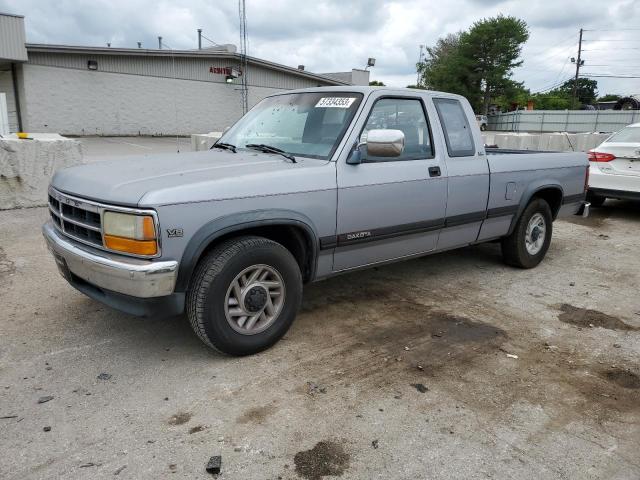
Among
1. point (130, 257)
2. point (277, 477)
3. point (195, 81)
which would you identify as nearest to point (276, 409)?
point (277, 477)

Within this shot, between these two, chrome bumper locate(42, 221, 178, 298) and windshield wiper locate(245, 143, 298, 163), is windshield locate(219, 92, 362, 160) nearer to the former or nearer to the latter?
windshield wiper locate(245, 143, 298, 163)

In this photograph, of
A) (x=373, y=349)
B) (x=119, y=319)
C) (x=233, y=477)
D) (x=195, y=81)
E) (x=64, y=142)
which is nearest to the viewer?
(x=233, y=477)

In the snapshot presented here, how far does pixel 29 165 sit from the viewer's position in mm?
7832

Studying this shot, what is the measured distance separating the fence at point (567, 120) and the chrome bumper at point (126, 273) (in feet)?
132

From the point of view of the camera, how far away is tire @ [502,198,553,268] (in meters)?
5.61

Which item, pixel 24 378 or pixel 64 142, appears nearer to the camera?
pixel 24 378

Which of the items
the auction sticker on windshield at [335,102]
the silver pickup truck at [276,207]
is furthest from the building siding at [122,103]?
the auction sticker on windshield at [335,102]

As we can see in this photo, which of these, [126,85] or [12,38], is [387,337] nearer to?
[12,38]

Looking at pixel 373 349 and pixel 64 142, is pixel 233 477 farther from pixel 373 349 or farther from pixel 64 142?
pixel 64 142

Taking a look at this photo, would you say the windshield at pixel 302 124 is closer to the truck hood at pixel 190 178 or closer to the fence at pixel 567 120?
the truck hood at pixel 190 178

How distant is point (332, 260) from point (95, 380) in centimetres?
181

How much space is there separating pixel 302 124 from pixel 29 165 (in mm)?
5525

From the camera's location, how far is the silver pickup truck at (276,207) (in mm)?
3086

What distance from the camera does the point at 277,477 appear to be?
2.42 metres
